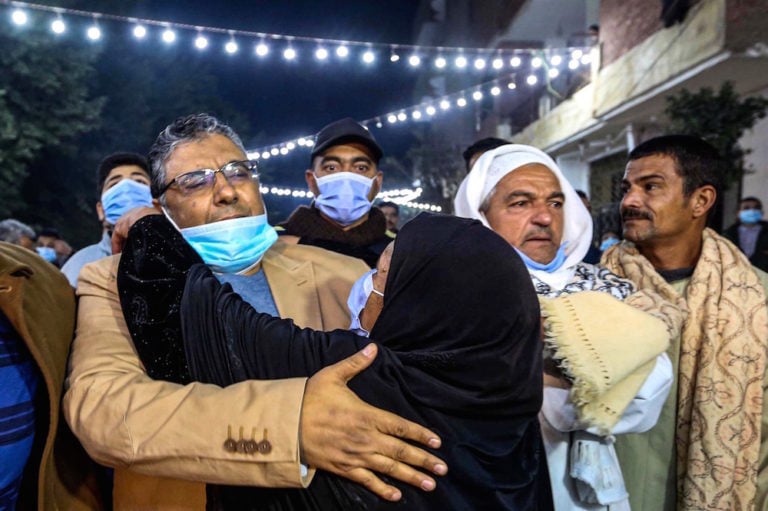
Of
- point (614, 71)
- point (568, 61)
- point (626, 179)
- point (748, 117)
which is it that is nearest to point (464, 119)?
point (568, 61)

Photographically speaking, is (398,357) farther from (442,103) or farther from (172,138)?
(442,103)

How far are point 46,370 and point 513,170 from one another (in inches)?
62.4

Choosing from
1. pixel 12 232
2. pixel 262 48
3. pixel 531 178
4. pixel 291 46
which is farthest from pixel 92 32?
pixel 531 178

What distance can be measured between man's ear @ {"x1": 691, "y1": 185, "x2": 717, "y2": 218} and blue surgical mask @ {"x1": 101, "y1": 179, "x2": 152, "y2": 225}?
2.98 m

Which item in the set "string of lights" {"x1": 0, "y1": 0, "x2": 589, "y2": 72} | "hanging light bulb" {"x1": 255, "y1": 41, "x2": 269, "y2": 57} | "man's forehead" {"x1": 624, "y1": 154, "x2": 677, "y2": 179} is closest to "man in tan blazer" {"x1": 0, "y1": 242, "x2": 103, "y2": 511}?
"man's forehead" {"x1": 624, "y1": 154, "x2": 677, "y2": 179}

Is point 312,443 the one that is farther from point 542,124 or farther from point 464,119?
point 464,119

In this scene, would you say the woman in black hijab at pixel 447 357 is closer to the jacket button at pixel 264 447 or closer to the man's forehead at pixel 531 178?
the jacket button at pixel 264 447

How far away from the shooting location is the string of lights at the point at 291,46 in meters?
7.59

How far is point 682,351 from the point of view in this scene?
2045 mm

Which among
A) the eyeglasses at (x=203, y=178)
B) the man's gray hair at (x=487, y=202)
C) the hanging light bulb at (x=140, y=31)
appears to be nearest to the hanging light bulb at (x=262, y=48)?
the hanging light bulb at (x=140, y=31)

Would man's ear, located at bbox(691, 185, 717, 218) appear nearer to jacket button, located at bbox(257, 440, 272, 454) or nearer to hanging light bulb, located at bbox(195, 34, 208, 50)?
jacket button, located at bbox(257, 440, 272, 454)

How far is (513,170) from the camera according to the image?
2.02 meters

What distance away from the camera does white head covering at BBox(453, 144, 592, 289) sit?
80.5 inches

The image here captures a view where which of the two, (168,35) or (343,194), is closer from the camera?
(343,194)
